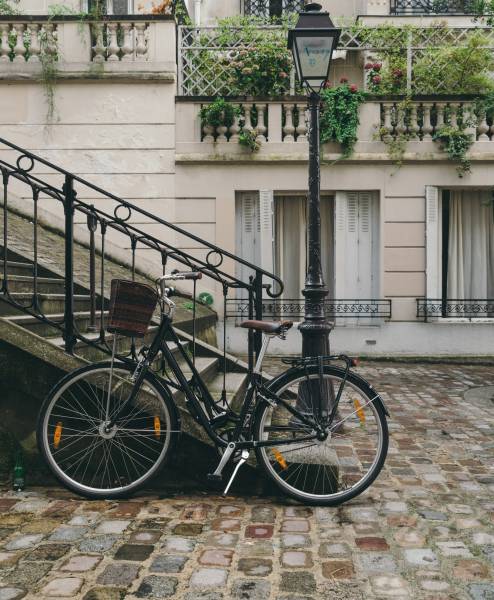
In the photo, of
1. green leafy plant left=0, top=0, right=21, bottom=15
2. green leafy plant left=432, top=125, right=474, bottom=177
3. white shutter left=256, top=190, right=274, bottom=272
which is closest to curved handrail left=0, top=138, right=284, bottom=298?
white shutter left=256, top=190, right=274, bottom=272

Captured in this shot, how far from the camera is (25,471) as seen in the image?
4266mm

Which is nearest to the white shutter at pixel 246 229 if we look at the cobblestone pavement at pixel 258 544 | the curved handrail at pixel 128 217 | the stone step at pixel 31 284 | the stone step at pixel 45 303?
the stone step at pixel 31 284

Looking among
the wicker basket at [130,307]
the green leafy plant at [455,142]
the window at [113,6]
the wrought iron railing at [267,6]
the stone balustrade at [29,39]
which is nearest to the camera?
the wicker basket at [130,307]

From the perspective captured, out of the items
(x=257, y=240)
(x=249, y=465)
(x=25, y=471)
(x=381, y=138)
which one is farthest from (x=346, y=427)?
(x=381, y=138)

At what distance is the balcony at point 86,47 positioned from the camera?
36.1 feet

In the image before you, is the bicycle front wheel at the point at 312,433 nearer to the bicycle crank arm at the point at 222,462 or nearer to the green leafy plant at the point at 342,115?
the bicycle crank arm at the point at 222,462

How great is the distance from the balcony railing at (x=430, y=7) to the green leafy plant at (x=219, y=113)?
5914 mm

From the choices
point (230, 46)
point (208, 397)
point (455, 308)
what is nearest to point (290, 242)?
point (455, 308)

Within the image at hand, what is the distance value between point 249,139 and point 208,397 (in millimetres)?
7718

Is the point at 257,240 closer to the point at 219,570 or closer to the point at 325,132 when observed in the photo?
the point at 325,132

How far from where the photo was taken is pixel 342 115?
36.3ft

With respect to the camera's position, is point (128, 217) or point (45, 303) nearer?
point (128, 217)

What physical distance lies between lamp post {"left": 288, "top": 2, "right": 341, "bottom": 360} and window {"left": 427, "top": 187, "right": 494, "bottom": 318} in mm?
6738

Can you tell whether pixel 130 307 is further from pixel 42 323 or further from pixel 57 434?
pixel 42 323
